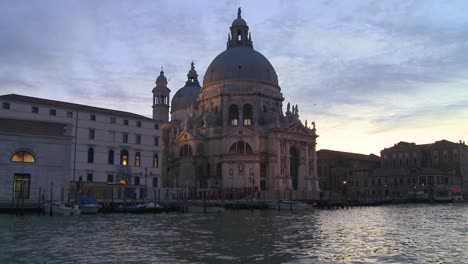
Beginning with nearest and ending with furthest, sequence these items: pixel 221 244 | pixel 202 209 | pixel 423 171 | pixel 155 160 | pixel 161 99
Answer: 1. pixel 221 244
2. pixel 202 209
3. pixel 155 160
4. pixel 161 99
5. pixel 423 171

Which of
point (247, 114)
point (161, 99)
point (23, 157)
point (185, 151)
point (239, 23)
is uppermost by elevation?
point (239, 23)

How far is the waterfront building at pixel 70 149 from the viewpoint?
41.7 m

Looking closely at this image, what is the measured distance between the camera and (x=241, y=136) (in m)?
71.1

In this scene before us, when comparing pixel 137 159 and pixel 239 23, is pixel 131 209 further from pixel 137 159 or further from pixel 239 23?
pixel 239 23

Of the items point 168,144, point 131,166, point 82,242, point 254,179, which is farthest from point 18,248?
point 168,144

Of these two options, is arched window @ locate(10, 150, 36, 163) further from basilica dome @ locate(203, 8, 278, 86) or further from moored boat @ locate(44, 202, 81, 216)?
basilica dome @ locate(203, 8, 278, 86)

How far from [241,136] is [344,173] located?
43483 millimetres

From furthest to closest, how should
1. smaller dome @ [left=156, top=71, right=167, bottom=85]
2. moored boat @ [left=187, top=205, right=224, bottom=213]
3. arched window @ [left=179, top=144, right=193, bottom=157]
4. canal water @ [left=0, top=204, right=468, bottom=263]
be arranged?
smaller dome @ [left=156, top=71, right=167, bottom=85]
arched window @ [left=179, top=144, right=193, bottom=157]
moored boat @ [left=187, top=205, right=224, bottom=213]
canal water @ [left=0, top=204, right=468, bottom=263]

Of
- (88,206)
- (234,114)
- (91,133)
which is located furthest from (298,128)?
(88,206)

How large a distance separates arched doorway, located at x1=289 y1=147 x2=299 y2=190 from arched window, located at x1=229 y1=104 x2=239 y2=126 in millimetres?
9417

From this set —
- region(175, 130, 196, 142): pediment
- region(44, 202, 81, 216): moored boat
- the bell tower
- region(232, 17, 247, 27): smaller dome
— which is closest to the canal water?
region(44, 202, 81, 216): moored boat

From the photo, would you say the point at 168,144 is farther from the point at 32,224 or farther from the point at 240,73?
the point at 32,224

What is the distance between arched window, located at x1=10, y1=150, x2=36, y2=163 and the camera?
4166cm

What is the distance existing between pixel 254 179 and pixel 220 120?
1250 centimetres
